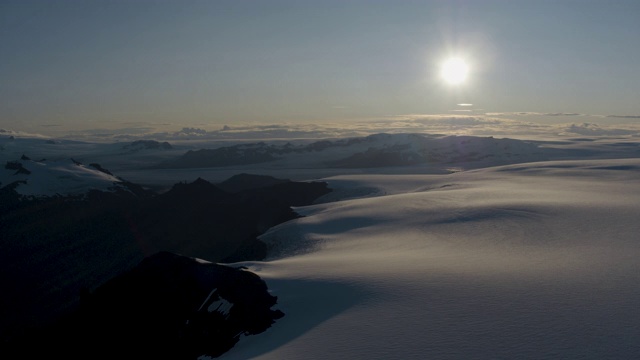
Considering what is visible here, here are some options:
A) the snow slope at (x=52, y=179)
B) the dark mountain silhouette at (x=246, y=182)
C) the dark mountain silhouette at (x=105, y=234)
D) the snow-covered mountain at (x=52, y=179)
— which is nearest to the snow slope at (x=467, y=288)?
the dark mountain silhouette at (x=105, y=234)

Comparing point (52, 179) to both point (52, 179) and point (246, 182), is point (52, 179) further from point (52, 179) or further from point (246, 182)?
point (246, 182)

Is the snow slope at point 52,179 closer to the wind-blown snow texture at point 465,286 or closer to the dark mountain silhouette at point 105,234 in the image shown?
the dark mountain silhouette at point 105,234

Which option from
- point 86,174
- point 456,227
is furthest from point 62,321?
point 86,174

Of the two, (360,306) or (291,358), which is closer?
(291,358)

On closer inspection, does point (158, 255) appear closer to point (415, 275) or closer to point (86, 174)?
point (415, 275)

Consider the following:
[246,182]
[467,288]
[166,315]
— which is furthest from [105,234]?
[246,182]
